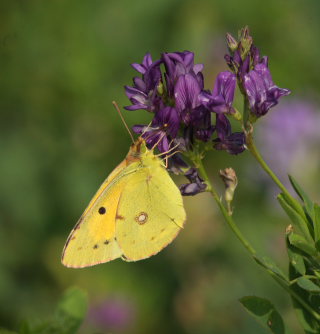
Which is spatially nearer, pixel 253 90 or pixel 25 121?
pixel 253 90

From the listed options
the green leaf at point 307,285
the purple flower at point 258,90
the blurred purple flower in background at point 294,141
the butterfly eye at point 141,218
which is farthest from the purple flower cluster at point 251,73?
the blurred purple flower in background at point 294,141

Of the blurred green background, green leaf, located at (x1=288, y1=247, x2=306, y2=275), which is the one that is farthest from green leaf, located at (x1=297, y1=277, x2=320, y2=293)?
the blurred green background

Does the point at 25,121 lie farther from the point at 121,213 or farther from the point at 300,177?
the point at 121,213

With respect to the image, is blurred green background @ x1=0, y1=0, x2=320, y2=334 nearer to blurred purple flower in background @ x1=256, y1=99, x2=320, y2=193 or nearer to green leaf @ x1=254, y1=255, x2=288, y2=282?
blurred purple flower in background @ x1=256, y1=99, x2=320, y2=193

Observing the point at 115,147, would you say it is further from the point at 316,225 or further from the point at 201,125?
the point at 316,225

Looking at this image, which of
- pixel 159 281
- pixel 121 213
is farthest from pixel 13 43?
pixel 121 213

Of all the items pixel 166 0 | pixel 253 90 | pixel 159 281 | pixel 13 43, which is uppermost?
pixel 253 90

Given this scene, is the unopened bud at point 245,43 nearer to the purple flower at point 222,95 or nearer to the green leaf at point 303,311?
the purple flower at point 222,95
